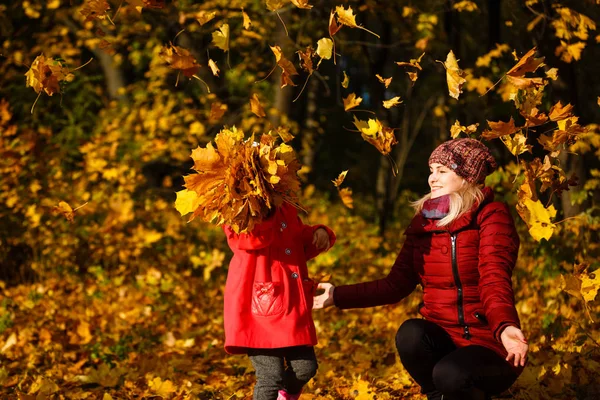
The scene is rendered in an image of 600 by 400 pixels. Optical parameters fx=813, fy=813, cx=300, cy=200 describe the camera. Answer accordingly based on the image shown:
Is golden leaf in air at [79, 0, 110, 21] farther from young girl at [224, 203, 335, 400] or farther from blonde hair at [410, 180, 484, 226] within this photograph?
blonde hair at [410, 180, 484, 226]

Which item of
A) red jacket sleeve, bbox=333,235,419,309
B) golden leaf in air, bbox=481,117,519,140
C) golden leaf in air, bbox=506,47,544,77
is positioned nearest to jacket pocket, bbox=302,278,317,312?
red jacket sleeve, bbox=333,235,419,309

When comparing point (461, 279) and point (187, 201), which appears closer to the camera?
point (461, 279)

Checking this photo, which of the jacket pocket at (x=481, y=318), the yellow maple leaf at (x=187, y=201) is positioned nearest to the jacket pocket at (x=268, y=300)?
the yellow maple leaf at (x=187, y=201)

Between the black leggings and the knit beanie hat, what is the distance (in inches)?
25.4

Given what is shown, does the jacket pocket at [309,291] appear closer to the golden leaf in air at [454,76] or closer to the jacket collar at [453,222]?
the jacket collar at [453,222]

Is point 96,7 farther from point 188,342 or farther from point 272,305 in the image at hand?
point 188,342

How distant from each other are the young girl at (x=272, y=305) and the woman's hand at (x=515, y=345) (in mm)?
900

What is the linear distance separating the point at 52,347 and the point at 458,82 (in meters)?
3.67

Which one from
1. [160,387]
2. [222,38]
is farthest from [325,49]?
[160,387]

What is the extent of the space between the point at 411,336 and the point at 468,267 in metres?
0.37

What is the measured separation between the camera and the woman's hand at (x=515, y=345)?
288 cm

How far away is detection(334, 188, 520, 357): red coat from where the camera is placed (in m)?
3.17

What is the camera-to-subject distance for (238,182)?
329 cm

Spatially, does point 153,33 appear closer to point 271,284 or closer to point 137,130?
point 137,130
